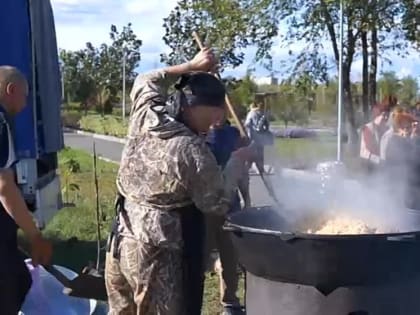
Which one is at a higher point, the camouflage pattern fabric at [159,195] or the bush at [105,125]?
the camouflage pattern fabric at [159,195]

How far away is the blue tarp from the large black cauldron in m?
3.14

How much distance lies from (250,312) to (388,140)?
5.18m

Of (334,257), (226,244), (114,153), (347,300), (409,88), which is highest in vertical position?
(409,88)

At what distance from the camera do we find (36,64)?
8.04 meters

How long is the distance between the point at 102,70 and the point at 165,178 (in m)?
46.4

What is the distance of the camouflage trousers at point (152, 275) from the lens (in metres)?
4.14

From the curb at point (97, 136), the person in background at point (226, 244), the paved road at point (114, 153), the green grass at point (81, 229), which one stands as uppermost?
the person in background at point (226, 244)

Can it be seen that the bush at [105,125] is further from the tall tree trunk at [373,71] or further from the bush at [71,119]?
the tall tree trunk at [373,71]

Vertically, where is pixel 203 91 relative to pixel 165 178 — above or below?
above

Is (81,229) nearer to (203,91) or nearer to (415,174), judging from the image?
(415,174)

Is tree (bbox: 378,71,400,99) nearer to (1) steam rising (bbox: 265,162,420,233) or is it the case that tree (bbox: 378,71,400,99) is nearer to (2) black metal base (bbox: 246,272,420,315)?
(1) steam rising (bbox: 265,162,420,233)

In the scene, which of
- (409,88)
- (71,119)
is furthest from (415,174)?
(71,119)

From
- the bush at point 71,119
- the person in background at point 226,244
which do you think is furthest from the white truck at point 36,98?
the bush at point 71,119

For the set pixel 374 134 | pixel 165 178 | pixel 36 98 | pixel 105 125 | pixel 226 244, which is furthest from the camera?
pixel 105 125
